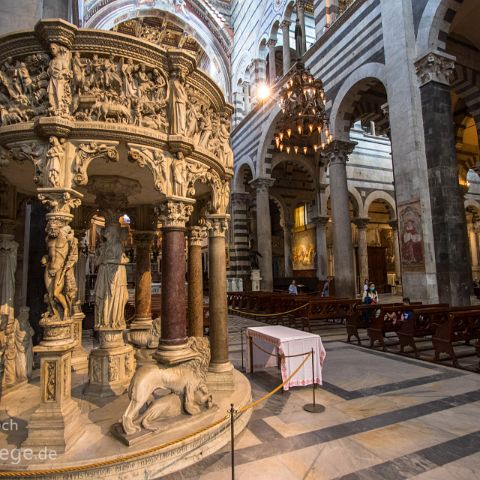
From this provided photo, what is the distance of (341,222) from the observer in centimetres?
1270

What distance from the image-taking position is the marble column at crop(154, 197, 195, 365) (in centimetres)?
377

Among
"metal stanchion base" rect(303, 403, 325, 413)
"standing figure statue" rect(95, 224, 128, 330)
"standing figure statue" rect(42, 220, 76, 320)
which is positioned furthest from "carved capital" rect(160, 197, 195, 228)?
"metal stanchion base" rect(303, 403, 325, 413)

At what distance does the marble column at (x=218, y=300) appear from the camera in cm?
448

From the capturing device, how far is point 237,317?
44.1ft

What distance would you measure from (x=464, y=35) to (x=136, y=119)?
14475 millimetres

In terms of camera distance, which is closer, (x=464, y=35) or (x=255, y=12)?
(x=464, y=35)

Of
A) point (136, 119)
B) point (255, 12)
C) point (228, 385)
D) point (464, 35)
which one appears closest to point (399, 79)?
point (464, 35)

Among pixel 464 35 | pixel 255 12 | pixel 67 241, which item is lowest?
pixel 67 241

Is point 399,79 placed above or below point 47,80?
above

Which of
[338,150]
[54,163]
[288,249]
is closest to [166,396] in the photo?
[54,163]

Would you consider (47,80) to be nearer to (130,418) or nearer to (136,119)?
(136,119)

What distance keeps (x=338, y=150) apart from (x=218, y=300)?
1034 cm

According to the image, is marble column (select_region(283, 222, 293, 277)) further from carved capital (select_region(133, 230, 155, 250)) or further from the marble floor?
carved capital (select_region(133, 230, 155, 250))

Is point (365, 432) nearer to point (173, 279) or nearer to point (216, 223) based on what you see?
point (173, 279)
